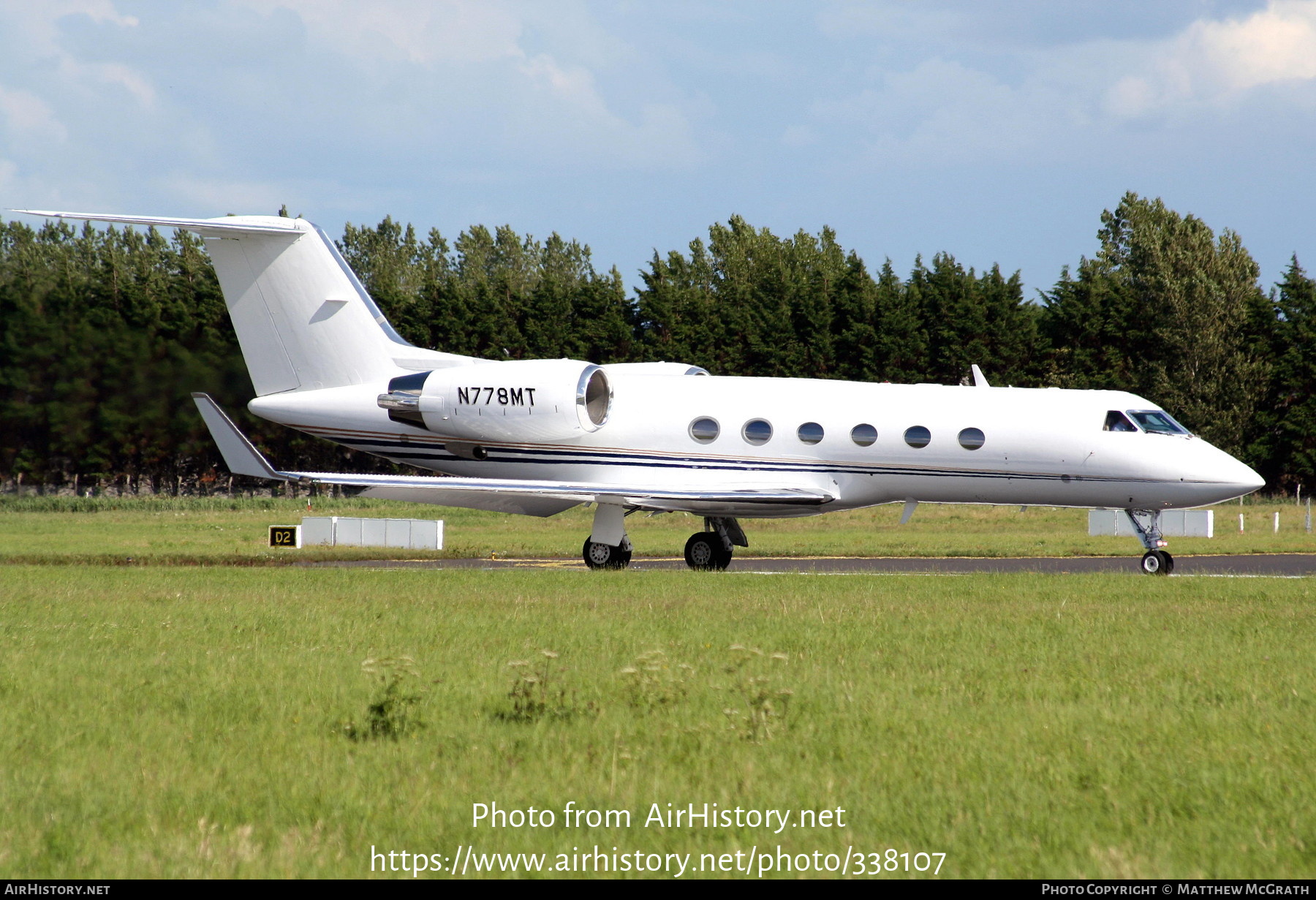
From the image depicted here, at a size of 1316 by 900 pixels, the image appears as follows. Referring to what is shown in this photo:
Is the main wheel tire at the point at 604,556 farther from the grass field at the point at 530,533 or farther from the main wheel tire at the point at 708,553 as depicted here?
the grass field at the point at 530,533

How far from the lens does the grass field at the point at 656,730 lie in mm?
5461

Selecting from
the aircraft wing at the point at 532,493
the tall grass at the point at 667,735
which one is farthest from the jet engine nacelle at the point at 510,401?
the tall grass at the point at 667,735

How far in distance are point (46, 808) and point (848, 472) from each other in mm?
15916

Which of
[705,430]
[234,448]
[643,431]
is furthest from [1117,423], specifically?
[234,448]

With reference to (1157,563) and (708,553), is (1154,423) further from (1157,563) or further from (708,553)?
(708,553)

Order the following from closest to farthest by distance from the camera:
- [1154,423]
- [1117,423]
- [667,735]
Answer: [667,735] < [1117,423] < [1154,423]

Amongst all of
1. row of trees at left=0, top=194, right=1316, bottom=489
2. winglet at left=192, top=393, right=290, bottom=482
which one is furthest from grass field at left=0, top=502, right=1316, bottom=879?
row of trees at left=0, top=194, right=1316, bottom=489

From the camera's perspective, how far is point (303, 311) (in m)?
22.8

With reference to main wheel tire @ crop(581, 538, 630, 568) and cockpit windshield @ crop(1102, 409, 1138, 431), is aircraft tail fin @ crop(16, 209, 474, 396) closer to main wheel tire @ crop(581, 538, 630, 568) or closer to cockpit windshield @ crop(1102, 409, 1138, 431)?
main wheel tire @ crop(581, 538, 630, 568)

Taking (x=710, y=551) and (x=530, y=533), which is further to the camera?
(x=530, y=533)

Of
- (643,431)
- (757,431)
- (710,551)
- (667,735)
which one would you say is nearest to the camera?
(667,735)

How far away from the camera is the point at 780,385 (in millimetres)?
21375

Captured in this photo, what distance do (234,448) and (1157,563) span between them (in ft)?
47.4
